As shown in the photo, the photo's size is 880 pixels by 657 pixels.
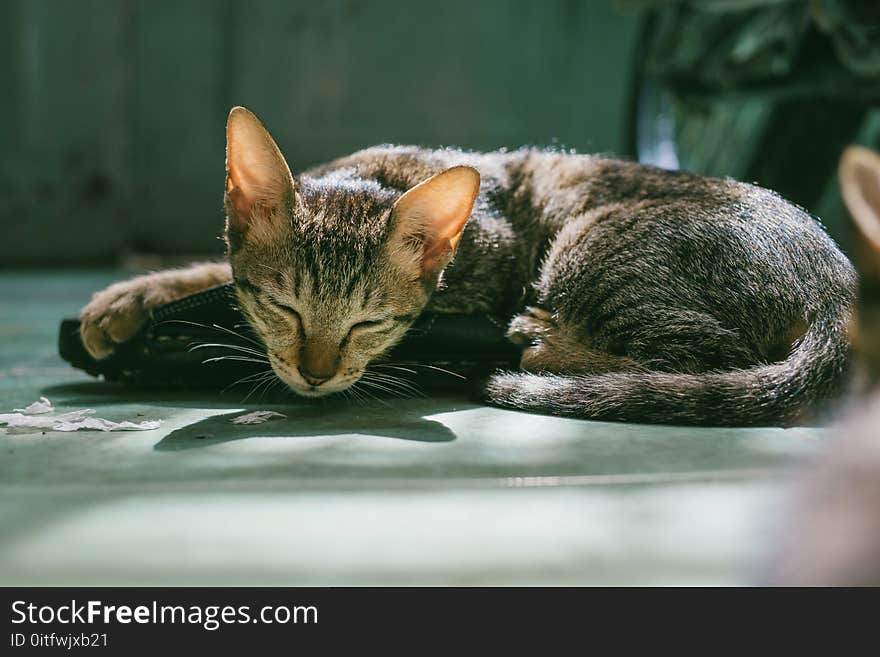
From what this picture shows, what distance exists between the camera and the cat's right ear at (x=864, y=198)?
0.99 m

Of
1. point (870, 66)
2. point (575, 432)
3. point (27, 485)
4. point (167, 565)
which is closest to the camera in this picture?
point (167, 565)

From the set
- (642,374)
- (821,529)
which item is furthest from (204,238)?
(821,529)

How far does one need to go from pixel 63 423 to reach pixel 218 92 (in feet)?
17.2

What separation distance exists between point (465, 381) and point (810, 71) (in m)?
2.11

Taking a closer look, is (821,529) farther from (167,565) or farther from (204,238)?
(204,238)

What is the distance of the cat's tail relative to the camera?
1.74m

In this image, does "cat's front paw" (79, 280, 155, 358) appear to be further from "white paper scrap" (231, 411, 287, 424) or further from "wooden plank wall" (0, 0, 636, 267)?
"wooden plank wall" (0, 0, 636, 267)

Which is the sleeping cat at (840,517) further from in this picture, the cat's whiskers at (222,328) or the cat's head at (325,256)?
the cat's whiskers at (222,328)

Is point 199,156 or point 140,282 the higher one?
point 199,156

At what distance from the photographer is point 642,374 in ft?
6.11

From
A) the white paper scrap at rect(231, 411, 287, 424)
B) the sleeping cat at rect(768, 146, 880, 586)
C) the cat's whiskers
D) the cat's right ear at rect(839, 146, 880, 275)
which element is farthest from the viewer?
the cat's whiskers

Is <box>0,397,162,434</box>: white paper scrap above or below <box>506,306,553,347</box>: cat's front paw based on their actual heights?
below

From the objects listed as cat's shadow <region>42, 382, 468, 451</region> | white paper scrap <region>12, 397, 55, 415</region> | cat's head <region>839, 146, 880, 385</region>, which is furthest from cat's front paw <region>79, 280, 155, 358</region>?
cat's head <region>839, 146, 880, 385</region>

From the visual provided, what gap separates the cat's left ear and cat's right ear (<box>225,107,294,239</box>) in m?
0.28
